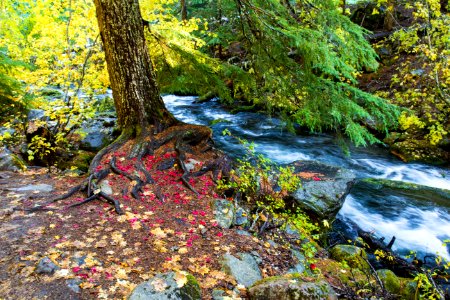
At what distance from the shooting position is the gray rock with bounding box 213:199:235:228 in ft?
15.5

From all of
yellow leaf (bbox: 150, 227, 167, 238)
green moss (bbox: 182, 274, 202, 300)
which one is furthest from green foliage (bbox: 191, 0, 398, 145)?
green moss (bbox: 182, 274, 202, 300)

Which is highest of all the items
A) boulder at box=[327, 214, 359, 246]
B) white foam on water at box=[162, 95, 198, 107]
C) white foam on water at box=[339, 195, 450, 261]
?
white foam on water at box=[162, 95, 198, 107]

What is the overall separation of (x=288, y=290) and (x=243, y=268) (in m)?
A: 0.88

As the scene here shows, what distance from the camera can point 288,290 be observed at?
2.94 meters

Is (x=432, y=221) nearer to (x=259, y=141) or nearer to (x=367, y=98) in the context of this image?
(x=367, y=98)

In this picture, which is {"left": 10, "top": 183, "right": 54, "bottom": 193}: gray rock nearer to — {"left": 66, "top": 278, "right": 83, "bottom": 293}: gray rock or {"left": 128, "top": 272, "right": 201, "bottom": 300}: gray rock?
{"left": 66, "top": 278, "right": 83, "bottom": 293}: gray rock

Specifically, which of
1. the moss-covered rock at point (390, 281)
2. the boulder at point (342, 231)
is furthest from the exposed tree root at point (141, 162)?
the moss-covered rock at point (390, 281)

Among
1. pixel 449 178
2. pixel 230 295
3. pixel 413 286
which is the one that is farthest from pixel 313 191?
pixel 449 178

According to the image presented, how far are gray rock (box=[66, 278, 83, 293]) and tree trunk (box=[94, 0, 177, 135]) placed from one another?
3.88 metres

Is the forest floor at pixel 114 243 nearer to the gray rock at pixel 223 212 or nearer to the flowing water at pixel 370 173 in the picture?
the gray rock at pixel 223 212

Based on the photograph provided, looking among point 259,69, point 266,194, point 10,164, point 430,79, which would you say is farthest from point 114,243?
point 430,79

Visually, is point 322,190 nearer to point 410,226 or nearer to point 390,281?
point 390,281

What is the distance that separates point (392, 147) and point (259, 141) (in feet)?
18.0

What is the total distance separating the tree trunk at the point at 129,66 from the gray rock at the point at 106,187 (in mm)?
1552
